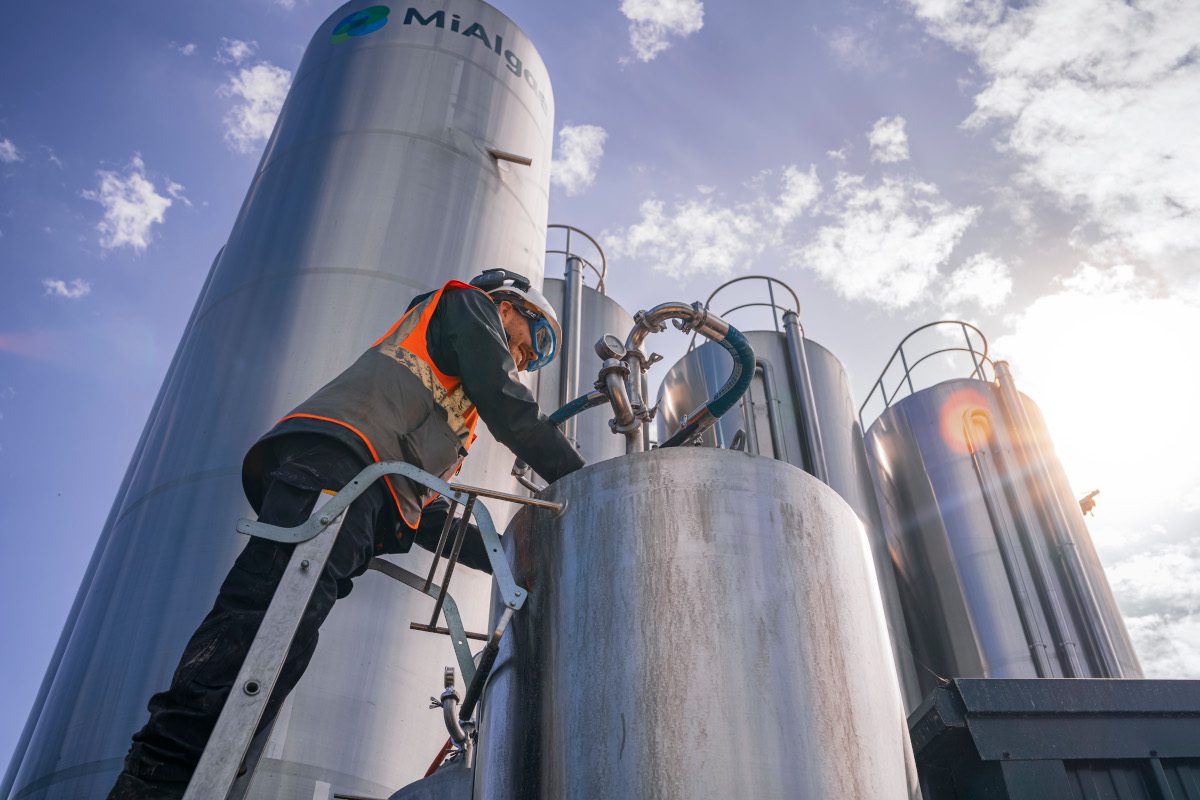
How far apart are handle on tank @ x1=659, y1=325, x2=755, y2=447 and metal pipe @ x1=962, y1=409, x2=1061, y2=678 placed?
12.1 ft

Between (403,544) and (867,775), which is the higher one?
(403,544)

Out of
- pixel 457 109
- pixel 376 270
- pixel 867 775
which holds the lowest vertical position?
pixel 867 775

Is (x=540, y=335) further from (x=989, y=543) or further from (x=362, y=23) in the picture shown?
(x=989, y=543)

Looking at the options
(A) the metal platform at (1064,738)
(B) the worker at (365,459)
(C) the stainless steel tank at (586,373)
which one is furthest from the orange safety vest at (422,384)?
(C) the stainless steel tank at (586,373)

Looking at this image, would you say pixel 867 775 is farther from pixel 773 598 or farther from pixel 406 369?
pixel 406 369

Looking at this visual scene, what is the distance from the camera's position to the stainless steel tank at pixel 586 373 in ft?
19.2

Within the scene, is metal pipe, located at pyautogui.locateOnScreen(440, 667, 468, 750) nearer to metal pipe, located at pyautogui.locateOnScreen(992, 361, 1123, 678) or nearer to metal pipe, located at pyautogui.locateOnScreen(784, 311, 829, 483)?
metal pipe, located at pyautogui.locateOnScreen(784, 311, 829, 483)

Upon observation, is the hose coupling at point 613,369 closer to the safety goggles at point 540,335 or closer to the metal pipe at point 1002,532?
the safety goggles at point 540,335

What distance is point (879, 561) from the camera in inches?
255

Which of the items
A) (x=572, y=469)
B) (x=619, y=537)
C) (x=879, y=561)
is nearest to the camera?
(x=619, y=537)

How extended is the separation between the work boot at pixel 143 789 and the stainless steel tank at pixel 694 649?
2.43 feet

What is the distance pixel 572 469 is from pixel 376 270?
6.86 ft

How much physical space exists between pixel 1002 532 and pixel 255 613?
5376 millimetres

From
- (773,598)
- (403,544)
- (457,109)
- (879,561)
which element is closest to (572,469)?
(403,544)
